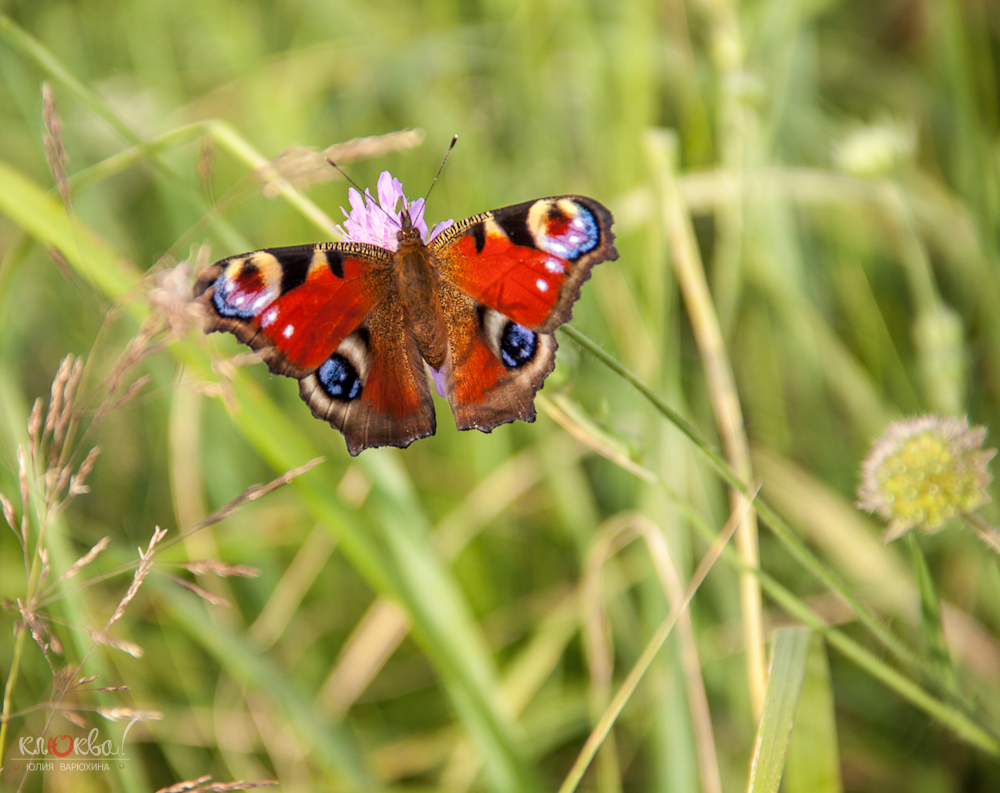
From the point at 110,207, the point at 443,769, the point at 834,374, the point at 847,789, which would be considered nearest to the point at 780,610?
the point at 847,789

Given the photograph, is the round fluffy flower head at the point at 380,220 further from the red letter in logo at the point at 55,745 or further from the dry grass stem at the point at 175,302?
the red letter in logo at the point at 55,745

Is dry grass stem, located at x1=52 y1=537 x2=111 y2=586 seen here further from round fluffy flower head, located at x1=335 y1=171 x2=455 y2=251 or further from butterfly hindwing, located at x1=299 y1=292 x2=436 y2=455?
Answer: round fluffy flower head, located at x1=335 y1=171 x2=455 y2=251

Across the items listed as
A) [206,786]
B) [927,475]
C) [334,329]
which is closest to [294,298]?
[334,329]

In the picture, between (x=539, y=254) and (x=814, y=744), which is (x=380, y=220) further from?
(x=814, y=744)

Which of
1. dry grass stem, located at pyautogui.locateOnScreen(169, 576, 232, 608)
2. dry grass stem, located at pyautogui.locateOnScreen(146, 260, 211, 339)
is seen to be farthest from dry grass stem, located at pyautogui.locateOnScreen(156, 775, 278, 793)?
dry grass stem, located at pyautogui.locateOnScreen(146, 260, 211, 339)

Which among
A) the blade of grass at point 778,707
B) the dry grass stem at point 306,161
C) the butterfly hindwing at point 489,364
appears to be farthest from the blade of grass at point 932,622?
the dry grass stem at point 306,161

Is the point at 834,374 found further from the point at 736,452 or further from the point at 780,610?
the point at 736,452

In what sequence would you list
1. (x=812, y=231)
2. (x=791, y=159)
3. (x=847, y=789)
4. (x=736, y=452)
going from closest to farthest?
1. (x=736, y=452)
2. (x=847, y=789)
3. (x=791, y=159)
4. (x=812, y=231)
